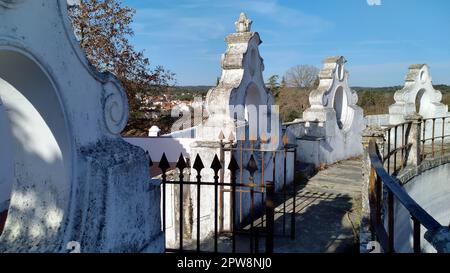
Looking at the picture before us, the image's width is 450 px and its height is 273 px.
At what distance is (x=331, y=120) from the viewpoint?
13.1 meters

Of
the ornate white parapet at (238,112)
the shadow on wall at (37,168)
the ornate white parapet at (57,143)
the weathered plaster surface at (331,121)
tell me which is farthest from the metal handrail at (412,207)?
the weathered plaster surface at (331,121)

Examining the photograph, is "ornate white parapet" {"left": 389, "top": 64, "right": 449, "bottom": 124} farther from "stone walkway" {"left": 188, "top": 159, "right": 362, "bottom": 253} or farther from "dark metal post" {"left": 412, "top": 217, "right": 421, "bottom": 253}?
"dark metal post" {"left": 412, "top": 217, "right": 421, "bottom": 253}

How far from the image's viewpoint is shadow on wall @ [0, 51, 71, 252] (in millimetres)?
2730

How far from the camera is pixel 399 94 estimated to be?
569 inches

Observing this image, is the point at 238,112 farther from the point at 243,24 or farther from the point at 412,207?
the point at 412,207

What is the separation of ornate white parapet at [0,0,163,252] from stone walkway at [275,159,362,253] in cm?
398

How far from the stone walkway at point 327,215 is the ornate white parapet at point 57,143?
13.0ft

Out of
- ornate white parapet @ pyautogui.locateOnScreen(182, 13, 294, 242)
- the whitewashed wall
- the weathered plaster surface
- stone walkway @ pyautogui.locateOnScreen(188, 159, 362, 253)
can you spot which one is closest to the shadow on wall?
stone walkway @ pyautogui.locateOnScreen(188, 159, 362, 253)

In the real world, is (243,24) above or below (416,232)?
above

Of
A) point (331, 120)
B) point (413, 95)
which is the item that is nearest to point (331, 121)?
point (331, 120)

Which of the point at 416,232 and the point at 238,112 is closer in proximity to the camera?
the point at 416,232

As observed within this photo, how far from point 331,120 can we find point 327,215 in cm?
554

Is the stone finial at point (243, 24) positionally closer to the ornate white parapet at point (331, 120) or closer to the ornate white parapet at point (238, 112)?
the ornate white parapet at point (238, 112)

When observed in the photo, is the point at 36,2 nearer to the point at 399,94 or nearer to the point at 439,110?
the point at 399,94
